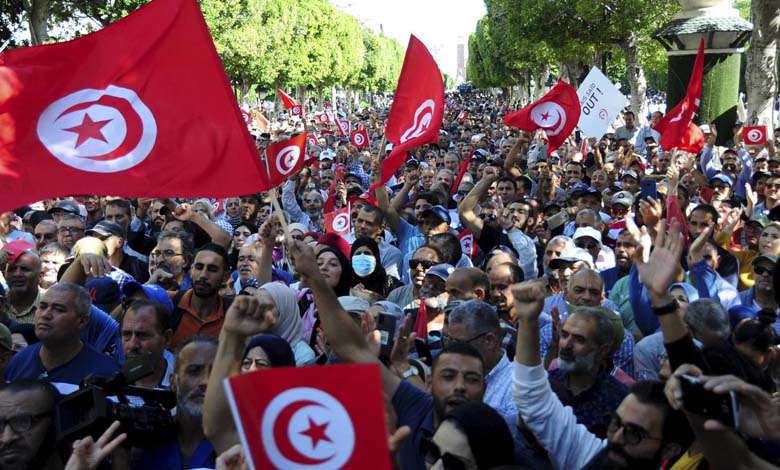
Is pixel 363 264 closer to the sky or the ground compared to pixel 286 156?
closer to the ground

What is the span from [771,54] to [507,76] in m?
50.9

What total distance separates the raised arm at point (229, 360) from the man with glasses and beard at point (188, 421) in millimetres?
337

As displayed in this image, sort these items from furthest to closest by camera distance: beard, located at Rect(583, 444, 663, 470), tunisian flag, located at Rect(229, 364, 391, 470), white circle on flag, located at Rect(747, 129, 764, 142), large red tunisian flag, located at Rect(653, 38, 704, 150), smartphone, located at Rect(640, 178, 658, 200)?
white circle on flag, located at Rect(747, 129, 764, 142), large red tunisian flag, located at Rect(653, 38, 704, 150), smartphone, located at Rect(640, 178, 658, 200), beard, located at Rect(583, 444, 663, 470), tunisian flag, located at Rect(229, 364, 391, 470)

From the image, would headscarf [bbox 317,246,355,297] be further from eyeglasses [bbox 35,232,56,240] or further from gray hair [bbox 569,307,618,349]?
eyeglasses [bbox 35,232,56,240]

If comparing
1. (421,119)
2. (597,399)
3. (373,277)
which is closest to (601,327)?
(597,399)

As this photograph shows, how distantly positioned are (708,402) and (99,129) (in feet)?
10.2

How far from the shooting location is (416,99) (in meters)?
8.86

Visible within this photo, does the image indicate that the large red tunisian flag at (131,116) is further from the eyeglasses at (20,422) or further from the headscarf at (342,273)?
the headscarf at (342,273)

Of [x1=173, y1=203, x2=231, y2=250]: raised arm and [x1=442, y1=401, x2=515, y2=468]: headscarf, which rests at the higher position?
[x1=173, y1=203, x2=231, y2=250]: raised arm

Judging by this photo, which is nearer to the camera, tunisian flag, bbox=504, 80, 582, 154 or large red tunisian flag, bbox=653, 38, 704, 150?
large red tunisian flag, bbox=653, 38, 704, 150

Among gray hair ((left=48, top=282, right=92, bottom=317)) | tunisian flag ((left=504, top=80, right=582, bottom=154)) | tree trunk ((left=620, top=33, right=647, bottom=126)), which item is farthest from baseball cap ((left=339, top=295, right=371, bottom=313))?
tree trunk ((left=620, top=33, right=647, bottom=126))

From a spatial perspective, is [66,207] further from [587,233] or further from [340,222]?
[587,233]

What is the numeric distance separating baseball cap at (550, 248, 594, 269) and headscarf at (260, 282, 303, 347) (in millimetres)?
2007

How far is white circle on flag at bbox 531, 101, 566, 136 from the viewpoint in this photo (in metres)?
12.2
